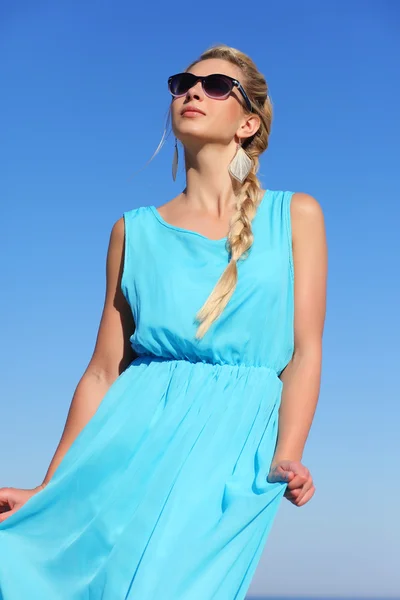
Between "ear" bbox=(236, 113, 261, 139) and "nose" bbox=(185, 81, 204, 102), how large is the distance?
0.24 metres

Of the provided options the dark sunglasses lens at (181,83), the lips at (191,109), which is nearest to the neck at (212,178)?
the lips at (191,109)

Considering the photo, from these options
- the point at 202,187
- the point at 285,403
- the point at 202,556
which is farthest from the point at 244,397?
the point at 202,187

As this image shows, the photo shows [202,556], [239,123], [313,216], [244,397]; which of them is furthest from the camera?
[239,123]

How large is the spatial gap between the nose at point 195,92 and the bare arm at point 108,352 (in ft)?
1.97

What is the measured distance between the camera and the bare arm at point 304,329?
382 centimetres

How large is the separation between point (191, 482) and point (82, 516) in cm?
43

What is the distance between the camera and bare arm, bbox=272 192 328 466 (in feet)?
12.5

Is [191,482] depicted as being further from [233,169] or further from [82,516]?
[233,169]

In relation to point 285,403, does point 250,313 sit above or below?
above

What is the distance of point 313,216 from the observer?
4156 mm

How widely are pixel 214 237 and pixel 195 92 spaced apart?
0.63 metres

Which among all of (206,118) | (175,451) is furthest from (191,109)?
(175,451)

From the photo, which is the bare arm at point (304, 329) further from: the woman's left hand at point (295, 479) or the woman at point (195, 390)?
the woman's left hand at point (295, 479)

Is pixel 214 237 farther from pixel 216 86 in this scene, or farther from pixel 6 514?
pixel 6 514
